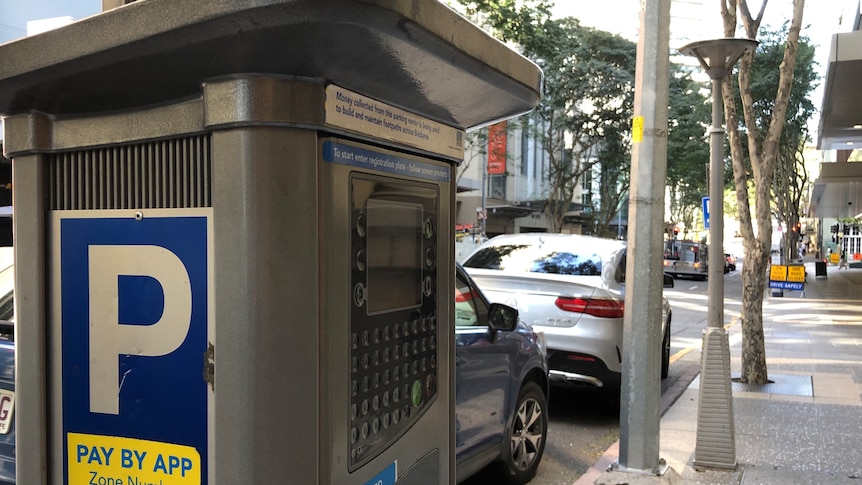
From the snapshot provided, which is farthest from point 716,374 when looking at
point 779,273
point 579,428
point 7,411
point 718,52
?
point 779,273

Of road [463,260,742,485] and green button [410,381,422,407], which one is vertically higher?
green button [410,381,422,407]

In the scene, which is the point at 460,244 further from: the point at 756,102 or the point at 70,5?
the point at 70,5

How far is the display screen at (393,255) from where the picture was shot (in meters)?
1.73

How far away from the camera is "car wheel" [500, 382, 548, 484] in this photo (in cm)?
481

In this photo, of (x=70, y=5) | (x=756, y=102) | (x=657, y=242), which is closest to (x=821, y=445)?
(x=657, y=242)

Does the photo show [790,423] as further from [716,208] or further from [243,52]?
[243,52]

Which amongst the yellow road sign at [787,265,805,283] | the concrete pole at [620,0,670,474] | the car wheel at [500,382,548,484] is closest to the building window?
the yellow road sign at [787,265,805,283]

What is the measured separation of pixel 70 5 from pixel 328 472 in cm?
1457

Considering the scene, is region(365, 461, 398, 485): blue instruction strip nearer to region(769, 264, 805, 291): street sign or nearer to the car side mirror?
the car side mirror

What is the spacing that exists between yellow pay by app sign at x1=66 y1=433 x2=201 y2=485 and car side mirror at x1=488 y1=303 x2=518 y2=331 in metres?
2.98

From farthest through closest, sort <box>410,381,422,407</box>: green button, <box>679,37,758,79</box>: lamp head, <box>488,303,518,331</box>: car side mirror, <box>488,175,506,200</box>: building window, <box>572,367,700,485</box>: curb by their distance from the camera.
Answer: <box>488,175,506,200</box>: building window < <box>679,37,758,79</box>: lamp head < <box>572,367,700,485</box>: curb < <box>488,303,518,331</box>: car side mirror < <box>410,381,422,407</box>: green button

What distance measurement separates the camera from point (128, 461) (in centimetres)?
170

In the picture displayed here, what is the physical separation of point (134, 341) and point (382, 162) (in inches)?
27.9

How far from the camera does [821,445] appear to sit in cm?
590
